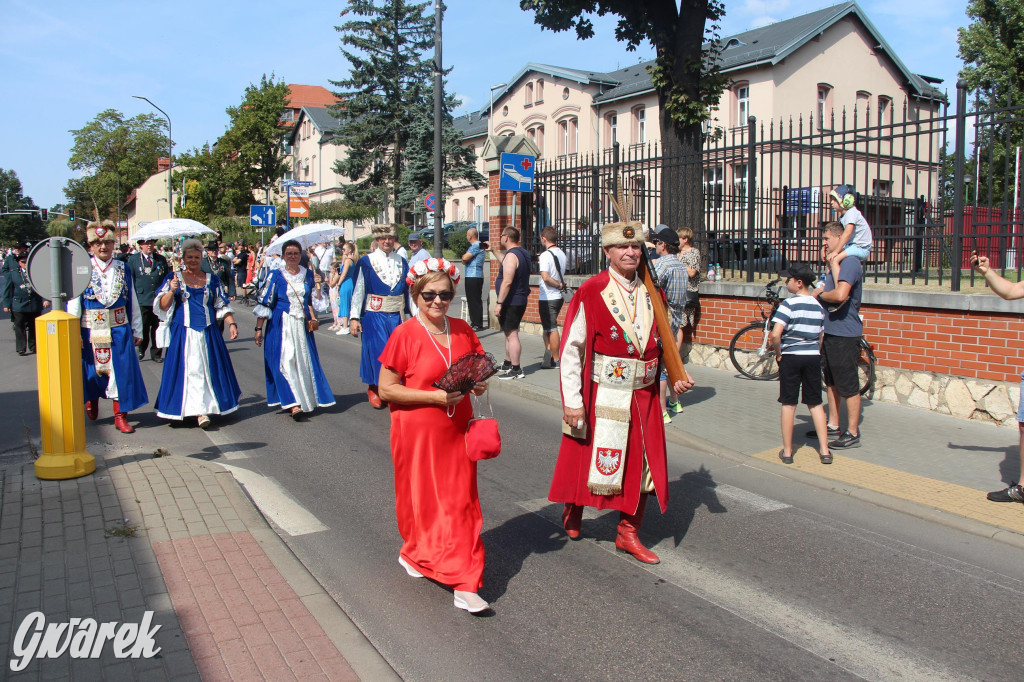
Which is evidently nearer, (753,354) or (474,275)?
(753,354)

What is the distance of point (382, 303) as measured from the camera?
916 centimetres

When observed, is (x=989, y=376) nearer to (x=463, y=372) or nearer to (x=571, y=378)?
(x=571, y=378)

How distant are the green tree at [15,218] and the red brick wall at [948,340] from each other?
92.0 meters

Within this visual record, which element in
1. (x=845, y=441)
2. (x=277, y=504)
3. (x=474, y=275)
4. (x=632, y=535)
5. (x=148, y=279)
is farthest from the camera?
(x=474, y=275)

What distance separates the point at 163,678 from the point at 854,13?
40644mm

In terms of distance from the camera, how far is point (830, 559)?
16.0 ft

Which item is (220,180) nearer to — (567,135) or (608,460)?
(567,135)

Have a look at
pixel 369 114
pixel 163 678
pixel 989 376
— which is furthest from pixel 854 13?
pixel 163 678

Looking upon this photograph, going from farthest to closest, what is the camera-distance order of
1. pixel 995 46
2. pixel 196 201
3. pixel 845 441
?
pixel 196 201 → pixel 995 46 → pixel 845 441

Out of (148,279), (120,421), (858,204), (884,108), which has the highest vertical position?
(884,108)

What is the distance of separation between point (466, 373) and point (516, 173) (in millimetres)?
10781

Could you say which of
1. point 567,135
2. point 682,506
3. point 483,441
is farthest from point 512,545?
point 567,135

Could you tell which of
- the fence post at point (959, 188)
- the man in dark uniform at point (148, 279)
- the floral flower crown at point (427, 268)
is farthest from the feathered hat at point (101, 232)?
the fence post at point (959, 188)

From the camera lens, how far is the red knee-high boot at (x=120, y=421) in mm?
7990
